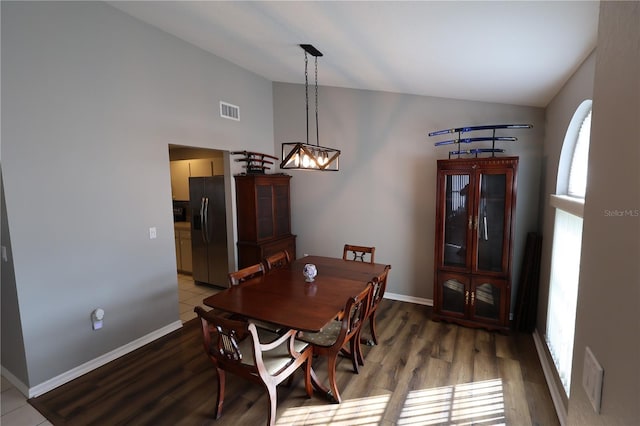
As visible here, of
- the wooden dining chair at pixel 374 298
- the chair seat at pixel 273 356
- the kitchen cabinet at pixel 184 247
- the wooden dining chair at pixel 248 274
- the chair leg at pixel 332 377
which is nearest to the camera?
the chair seat at pixel 273 356

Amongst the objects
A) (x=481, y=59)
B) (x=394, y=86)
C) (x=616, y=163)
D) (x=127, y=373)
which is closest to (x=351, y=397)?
(x=127, y=373)

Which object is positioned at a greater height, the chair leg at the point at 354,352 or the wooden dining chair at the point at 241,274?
the wooden dining chair at the point at 241,274

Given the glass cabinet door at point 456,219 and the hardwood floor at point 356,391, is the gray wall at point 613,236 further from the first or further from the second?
the glass cabinet door at point 456,219

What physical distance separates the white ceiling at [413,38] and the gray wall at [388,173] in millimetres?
280

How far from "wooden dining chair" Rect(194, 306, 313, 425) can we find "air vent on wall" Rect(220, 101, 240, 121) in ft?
9.38

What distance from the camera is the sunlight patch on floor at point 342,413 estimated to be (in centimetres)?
212

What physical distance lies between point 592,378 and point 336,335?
185 cm

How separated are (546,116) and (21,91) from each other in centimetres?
478

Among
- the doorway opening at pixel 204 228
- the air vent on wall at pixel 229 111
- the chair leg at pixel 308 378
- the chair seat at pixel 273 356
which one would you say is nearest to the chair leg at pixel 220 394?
the chair seat at pixel 273 356

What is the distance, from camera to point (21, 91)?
2264 mm

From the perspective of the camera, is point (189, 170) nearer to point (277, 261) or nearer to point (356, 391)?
point (277, 261)

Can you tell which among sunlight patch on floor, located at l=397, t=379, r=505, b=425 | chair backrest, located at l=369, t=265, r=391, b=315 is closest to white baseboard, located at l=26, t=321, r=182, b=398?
chair backrest, located at l=369, t=265, r=391, b=315

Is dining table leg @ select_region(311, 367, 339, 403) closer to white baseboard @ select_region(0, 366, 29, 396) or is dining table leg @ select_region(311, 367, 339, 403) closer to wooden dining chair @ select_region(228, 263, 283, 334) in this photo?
wooden dining chair @ select_region(228, 263, 283, 334)

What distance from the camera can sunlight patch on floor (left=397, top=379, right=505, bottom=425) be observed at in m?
2.13
